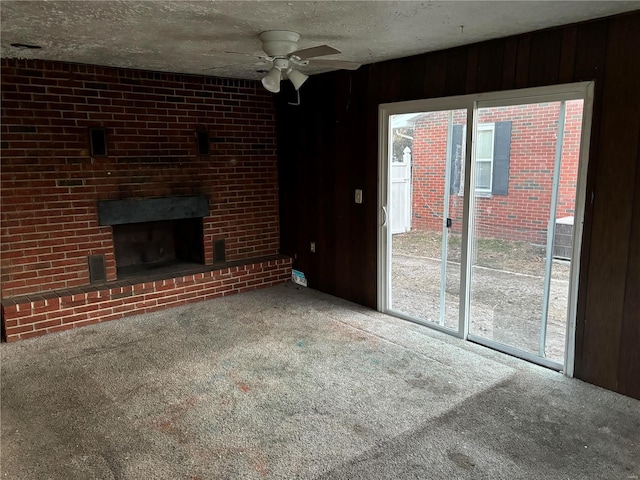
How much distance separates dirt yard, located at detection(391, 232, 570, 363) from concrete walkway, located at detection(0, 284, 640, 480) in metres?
0.23

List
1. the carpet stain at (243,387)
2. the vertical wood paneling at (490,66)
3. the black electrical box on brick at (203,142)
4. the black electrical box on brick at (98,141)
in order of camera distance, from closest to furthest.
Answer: the carpet stain at (243,387) < the vertical wood paneling at (490,66) < the black electrical box on brick at (98,141) < the black electrical box on brick at (203,142)

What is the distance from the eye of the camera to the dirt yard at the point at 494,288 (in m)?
3.24

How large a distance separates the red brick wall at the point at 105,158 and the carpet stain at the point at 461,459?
133 inches

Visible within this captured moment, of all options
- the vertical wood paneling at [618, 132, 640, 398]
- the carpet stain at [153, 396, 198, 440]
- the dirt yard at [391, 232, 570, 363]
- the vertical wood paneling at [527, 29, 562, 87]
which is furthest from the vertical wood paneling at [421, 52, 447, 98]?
the carpet stain at [153, 396, 198, 440]

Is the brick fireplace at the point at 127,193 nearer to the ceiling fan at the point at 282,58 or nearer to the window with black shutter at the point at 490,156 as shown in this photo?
the ceiling fan at the point at 282,58

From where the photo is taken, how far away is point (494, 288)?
11.5ft

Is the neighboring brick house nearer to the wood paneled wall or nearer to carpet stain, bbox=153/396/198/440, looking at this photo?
the wood paneled wall

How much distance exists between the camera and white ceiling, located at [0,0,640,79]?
2.38m

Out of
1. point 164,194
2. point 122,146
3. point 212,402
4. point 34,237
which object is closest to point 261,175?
point 164,194

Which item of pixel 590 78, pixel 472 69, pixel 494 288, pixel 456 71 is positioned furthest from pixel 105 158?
pixel 590 78

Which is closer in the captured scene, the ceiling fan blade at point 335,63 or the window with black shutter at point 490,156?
the ceiling fan blade at point 335,63

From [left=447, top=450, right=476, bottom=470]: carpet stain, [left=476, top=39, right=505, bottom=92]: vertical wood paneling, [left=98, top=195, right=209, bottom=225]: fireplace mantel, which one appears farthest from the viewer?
[left=98, top=195, right=209, bottom=225]: fireplace mantel

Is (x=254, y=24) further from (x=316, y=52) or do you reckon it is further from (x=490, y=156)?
(x=490, y=156)

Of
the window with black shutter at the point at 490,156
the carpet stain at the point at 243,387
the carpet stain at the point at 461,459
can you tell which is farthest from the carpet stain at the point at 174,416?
the window with black shutter at the point at 490,156
